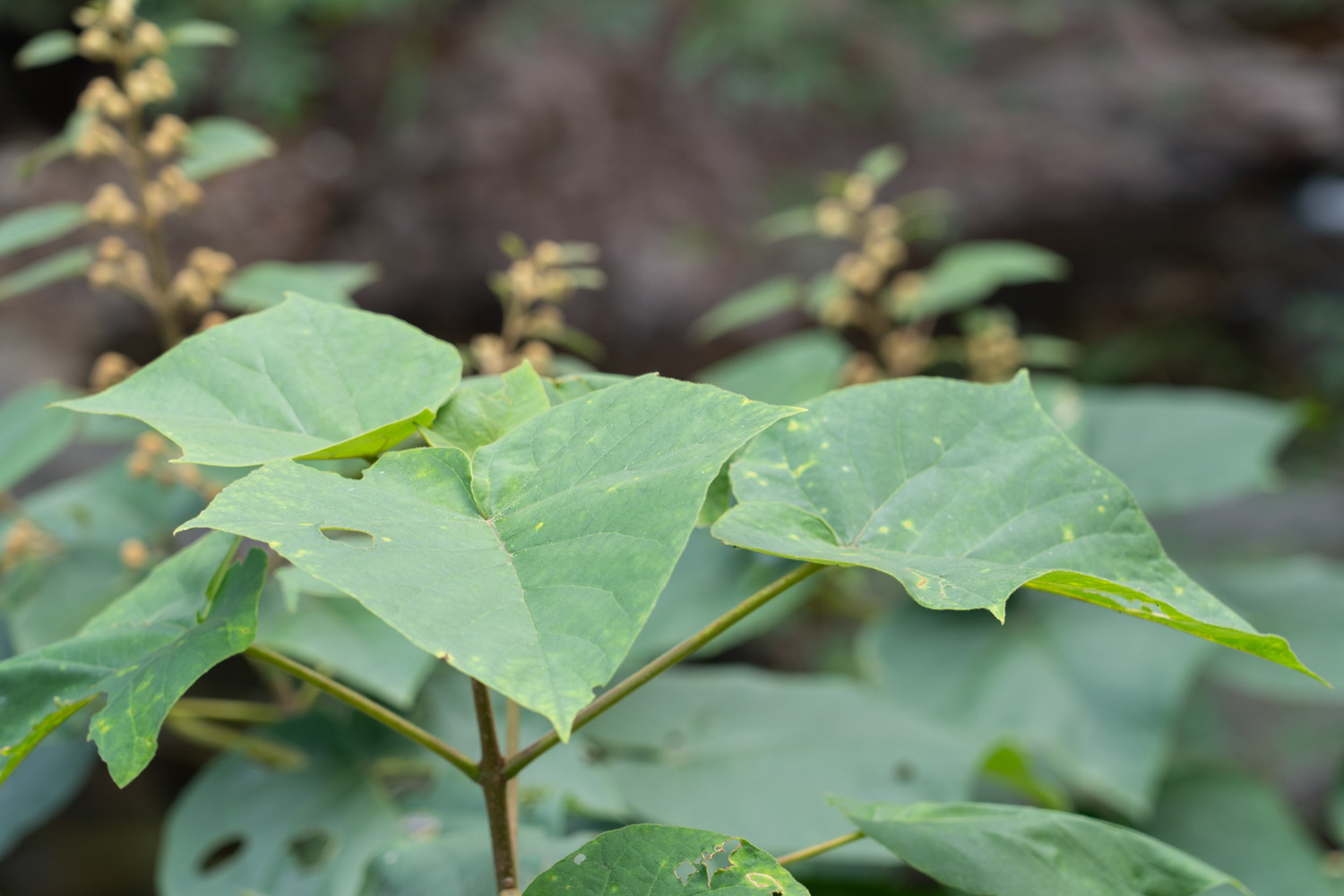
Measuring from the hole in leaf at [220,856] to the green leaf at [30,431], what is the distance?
342 mm

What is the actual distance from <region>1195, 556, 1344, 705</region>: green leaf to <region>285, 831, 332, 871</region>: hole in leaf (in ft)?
3.35

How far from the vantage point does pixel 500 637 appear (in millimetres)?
257

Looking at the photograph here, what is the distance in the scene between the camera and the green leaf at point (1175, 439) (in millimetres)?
1227

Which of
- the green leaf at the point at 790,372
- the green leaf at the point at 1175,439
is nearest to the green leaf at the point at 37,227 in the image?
the green leaf at the point at 790,372

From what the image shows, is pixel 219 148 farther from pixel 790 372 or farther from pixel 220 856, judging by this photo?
pixel 220 856

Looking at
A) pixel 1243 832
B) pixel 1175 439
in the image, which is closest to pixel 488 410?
pixel 1243 832

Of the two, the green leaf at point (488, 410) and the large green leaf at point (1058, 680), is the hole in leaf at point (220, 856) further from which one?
the large green leaf at point (1058, 680)

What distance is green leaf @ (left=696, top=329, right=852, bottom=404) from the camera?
3.40 feet

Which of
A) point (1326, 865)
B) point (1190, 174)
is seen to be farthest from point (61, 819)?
point (1190, 174)

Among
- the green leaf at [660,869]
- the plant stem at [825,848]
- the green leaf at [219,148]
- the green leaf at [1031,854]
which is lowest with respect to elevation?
the plant stem at [825,848]

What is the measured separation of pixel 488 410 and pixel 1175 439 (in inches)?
47.5

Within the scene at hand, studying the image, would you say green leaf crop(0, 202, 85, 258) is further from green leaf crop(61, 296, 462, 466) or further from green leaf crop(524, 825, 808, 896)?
green leaf crop(524, 825, 808, 896)

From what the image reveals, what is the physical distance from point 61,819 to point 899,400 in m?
2.57

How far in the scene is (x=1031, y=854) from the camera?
39 centimetres
